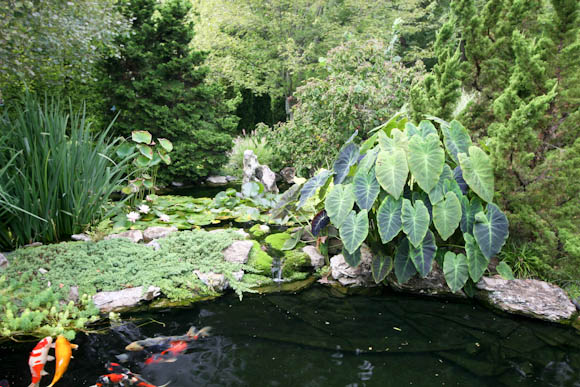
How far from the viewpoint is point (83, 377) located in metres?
2.05

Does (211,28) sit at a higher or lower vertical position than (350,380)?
higher

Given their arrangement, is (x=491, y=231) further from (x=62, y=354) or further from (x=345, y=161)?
(x=62, y=354)

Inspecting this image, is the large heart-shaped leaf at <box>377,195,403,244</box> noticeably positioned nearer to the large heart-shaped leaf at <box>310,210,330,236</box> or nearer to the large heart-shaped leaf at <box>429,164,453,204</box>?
the large heart-shaped leaf at <box>429,164,453,204</box>

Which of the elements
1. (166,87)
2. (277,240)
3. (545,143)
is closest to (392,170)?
(545,143)

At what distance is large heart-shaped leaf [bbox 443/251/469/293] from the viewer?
2.88 m

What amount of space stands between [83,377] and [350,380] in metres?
1.50

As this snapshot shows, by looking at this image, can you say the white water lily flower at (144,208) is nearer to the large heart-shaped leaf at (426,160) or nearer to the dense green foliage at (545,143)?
the large heart-shaped leaf at (426,160)

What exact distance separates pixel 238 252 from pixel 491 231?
223cm

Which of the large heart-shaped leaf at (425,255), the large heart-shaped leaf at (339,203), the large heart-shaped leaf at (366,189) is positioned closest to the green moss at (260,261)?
the large heart-shaped leaf at (339,203)

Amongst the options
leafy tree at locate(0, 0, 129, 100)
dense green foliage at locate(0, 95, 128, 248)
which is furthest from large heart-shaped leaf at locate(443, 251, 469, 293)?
leafy tree at locate(0, 0, 129, 100)

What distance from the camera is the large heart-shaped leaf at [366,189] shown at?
293 centimetres

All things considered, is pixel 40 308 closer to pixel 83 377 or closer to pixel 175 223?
pixel 83 377

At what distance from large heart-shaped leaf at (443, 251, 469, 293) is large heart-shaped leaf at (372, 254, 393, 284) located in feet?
1.42

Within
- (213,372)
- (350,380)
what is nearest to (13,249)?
(213,372)
